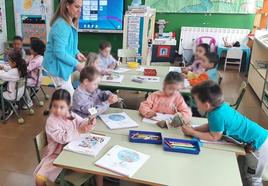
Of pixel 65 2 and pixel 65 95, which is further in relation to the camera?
pixel 65 2

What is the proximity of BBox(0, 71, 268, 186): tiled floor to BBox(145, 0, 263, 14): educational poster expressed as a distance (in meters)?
2.29

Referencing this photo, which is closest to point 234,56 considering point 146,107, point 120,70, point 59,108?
point 120,70

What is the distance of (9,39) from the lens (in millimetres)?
6824

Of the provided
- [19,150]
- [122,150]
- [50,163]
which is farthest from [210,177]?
[19,150]

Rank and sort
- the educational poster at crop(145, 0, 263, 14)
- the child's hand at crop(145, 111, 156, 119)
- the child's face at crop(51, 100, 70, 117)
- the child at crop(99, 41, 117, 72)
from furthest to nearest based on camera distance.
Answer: the educational poster at crop(145, 0, 263, 14)
the child at crop(99, 41, 117, 72)
the child's hand at crop(145, 111, 156, 119)
the child's face at crop(51, 100, 70, 117)

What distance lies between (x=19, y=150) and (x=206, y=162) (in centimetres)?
209

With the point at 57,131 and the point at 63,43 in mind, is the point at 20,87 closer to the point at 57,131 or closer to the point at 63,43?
the point at 63,43

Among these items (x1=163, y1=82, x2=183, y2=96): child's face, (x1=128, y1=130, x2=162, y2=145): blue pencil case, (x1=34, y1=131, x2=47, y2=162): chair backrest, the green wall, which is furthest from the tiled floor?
the green wall

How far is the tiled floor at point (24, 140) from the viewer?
256 centimetres

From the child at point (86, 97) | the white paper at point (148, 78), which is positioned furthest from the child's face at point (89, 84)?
the white paper at point (148, 78)

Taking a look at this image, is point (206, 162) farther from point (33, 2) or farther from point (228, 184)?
point (33, 2)

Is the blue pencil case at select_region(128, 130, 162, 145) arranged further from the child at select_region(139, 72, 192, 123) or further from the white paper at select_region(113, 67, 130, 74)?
the white paper at select_region(113, 67, 130, 74)

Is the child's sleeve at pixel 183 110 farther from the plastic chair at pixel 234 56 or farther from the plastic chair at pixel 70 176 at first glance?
the plastic chair at pixel 234 56

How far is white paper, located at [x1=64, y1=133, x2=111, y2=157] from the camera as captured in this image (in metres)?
1.71
